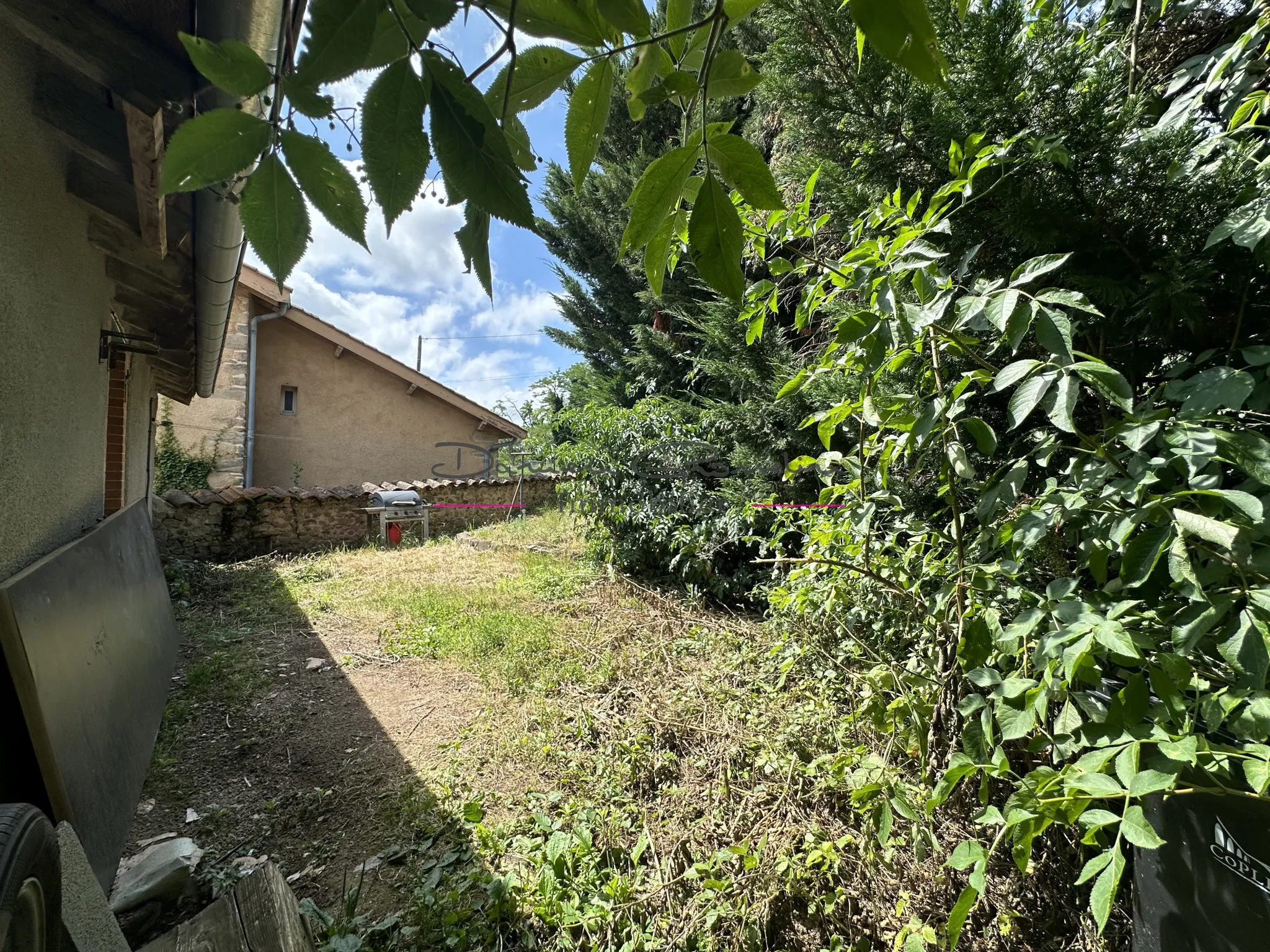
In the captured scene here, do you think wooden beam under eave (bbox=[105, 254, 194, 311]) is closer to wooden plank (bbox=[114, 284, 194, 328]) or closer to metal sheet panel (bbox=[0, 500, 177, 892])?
wooden plank (bbox=[114, 284, 194, 328])

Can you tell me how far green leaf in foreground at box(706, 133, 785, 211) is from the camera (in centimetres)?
55

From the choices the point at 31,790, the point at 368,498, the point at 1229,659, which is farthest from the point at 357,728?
the point at 368,498

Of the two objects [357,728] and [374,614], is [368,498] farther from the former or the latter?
[357,728]

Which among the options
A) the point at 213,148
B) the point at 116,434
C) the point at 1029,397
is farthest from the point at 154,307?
the point at 1029,397

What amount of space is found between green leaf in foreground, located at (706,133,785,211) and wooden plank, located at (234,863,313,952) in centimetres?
218

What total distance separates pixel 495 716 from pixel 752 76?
3249 millimetres

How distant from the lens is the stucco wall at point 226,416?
8.53m

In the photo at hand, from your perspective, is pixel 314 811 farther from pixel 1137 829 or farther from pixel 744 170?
pixel 744 170

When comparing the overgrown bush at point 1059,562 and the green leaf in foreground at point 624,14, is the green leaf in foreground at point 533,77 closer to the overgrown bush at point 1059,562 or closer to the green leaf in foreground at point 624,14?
the green leaf in foreground at point 624,14

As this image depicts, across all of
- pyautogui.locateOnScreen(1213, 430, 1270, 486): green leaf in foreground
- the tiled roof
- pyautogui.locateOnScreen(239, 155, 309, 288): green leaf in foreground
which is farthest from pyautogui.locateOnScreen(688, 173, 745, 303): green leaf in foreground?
the tiled roof

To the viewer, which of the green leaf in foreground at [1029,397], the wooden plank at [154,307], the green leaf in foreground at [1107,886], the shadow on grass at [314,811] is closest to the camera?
the green leaf in foreground at [1107,886]

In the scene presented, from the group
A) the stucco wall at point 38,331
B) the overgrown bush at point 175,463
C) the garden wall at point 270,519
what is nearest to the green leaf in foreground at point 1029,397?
the stucco wall at point 38,331

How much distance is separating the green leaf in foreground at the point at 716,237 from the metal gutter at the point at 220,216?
402 millimetres

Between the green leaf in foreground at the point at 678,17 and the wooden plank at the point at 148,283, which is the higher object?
the wooden plank at the point at 148,283
